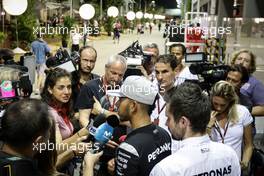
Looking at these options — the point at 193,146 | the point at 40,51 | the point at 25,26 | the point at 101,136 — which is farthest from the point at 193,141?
the point at 25,26

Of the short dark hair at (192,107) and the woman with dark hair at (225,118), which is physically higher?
the short dark hair at (192,107)

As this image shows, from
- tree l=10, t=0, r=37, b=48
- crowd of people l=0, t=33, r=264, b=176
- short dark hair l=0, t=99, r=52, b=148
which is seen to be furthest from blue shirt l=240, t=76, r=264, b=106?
tree l=10, t=0, r=37, b=48

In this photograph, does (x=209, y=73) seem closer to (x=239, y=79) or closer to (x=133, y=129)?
(x=239, y=79)

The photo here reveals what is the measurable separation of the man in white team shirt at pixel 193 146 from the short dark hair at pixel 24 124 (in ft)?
2.21

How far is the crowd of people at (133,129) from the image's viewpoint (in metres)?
2.15

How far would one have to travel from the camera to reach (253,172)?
4.09 meters

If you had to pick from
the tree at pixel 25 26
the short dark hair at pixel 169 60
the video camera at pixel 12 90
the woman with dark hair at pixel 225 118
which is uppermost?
the tree at pixel 25 26

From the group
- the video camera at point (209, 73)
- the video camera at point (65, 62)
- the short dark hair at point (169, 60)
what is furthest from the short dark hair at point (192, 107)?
the video camera at point (65, 62)

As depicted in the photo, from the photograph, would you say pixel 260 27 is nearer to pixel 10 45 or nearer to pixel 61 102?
pixel 61 102

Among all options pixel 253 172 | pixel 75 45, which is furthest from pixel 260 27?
pixel 75 45

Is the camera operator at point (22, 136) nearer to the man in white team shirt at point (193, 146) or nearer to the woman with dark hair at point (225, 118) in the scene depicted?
the man in white team shirt at point (193, 146)

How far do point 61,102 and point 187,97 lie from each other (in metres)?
1.78

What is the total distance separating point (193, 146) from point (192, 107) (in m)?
0.23

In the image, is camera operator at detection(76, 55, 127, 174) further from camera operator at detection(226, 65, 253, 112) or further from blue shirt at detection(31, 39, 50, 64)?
blue shirt at detection(31, 39, 50, 64)
